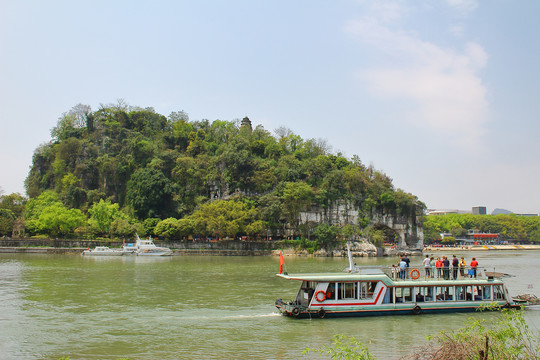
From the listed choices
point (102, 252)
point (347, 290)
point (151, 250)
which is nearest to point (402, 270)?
point (347, 290)

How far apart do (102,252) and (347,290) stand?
49.1m

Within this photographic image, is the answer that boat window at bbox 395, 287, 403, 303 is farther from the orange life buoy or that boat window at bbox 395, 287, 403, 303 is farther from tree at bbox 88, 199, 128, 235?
tree at bbox 88, 199, 128, 235

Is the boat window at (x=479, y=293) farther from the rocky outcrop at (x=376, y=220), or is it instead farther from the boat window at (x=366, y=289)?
the rocky outcrop at (x=376, y=220)

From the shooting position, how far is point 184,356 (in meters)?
15.1

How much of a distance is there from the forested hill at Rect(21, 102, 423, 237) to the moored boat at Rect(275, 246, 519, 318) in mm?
48166

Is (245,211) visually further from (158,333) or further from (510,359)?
(510,359)

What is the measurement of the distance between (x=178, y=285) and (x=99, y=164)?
6130 cm

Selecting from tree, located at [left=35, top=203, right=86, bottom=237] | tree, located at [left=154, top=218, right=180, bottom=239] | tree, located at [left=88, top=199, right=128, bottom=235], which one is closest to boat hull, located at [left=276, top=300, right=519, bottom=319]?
tree, located at [left=154, top=218, right=180, bottom=239]

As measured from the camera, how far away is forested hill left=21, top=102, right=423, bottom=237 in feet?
244

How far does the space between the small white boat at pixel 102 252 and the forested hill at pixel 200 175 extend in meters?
11.0

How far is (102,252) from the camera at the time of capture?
204ft

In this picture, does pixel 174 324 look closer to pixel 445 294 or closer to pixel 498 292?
pixel 445 294

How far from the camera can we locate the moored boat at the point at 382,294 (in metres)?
20.0

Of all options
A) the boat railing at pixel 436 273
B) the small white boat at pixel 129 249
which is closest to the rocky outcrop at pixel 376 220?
the small white boat at pixel 129 249
